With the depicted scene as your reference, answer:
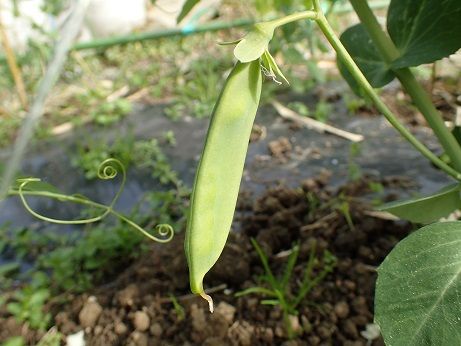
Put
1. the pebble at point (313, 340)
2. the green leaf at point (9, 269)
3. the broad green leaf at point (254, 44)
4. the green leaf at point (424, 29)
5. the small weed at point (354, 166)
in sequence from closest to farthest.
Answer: the broad green leaf at point (254, 44), the green leaf at point (424, 29), the pebble at point (313, 340), the green leaf at point (9, 269), the small weed at point (354, 166)

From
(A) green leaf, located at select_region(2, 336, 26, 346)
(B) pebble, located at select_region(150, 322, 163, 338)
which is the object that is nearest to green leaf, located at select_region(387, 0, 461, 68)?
(B) pebble, located at select_region(150, 322, 163, 338)

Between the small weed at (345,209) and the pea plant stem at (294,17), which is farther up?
the pea plant stem at (294,17)

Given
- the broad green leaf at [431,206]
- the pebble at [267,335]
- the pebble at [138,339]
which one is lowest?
the pebble at [138,339]

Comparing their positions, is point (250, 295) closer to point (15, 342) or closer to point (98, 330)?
point (98, 330)

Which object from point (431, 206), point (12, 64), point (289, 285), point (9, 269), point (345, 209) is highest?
point (12, 64)

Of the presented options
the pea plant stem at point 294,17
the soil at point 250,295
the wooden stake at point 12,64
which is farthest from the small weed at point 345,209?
the wooden stake at point 12,64

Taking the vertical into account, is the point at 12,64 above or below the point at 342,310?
above

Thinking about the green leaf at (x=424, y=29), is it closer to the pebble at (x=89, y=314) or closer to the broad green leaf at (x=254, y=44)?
the broad green leaf at (x=254, y=44)

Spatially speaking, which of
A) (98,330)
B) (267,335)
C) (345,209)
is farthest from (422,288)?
(98,330)
